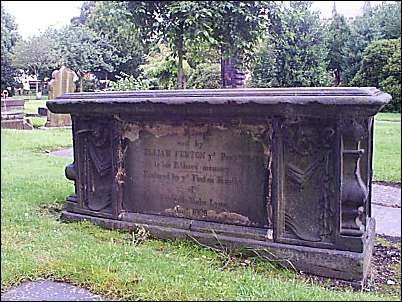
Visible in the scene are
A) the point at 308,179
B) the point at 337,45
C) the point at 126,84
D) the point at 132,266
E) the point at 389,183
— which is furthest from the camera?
the point at 126,84

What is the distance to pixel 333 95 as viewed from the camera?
3166 mm

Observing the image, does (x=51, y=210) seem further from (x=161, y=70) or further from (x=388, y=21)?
(x=161, y=70)

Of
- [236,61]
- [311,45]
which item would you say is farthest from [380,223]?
[236,61]

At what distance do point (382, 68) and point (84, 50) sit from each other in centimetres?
789

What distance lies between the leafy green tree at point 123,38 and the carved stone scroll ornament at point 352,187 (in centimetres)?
866

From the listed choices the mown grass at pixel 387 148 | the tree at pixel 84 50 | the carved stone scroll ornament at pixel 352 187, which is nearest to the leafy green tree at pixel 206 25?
the tree at pixel 84 50

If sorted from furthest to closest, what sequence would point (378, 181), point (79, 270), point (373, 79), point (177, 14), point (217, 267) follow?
point (177, 14), point (373, 79), point (378, 181), point (217, 267), point (79, 270)

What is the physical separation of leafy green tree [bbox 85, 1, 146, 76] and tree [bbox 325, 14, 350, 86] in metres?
4.52

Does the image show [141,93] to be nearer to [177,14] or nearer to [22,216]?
[22,216]

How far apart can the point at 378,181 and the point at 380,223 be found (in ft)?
7.93

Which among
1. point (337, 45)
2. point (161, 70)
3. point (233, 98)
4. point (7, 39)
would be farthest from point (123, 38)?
point (7, 39)

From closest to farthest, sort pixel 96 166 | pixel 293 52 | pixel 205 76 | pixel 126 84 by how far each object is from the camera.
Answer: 1. pixel 96 166
2. pixel 293 52
3. pixel 126 84
4. pixel 205 76

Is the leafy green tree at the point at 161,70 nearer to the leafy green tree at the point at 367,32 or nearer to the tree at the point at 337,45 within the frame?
the tree at the point at 337,45

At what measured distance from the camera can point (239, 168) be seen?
3.71m
